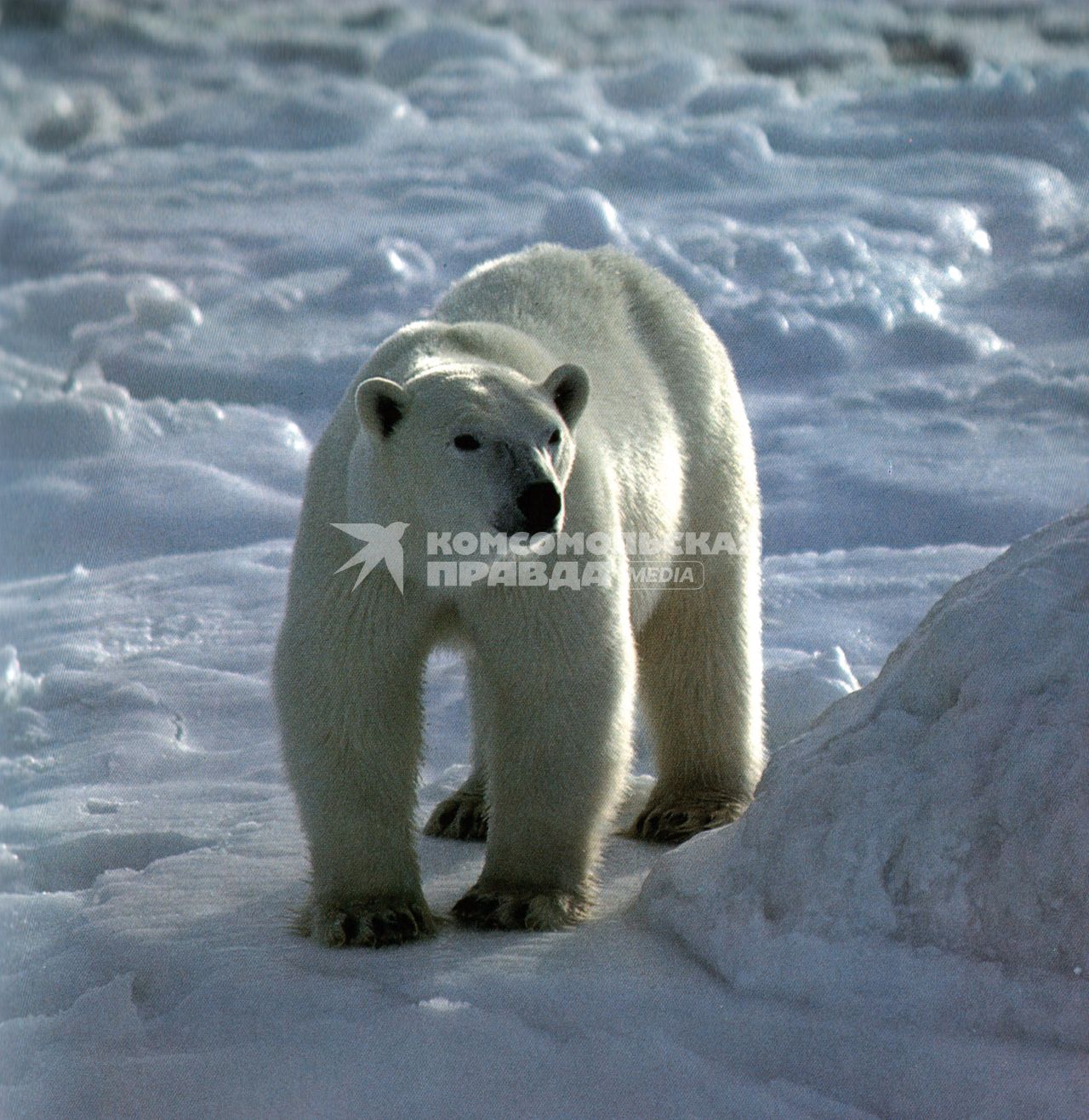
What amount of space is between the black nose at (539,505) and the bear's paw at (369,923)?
844 mm

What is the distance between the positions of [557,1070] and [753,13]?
5.09ft

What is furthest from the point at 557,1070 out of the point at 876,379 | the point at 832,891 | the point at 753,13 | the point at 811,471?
the point at 876,379

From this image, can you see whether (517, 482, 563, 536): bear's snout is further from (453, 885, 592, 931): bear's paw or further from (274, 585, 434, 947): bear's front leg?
(453, 885, 592, 931): bear's paw

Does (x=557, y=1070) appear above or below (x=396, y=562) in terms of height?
below

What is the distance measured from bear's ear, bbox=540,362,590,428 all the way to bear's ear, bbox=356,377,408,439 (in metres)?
0.29

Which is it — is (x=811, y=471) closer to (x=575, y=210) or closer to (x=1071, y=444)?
(x=1071, y=444)

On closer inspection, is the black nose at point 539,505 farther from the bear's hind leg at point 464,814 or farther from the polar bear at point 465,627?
the bear's hind leg at point 464,814

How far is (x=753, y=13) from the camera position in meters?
1.99

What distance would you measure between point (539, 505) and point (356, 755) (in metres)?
0.69

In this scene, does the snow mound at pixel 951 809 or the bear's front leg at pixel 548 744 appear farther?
the bear's front leg at pixel 548 744

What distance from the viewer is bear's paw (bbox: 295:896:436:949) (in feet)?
8.71

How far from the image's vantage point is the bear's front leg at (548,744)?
2.70 meters

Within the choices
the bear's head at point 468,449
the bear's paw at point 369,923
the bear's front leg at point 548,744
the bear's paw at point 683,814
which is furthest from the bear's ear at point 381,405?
the bear's paw at point 683,814

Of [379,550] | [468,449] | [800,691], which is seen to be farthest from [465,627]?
[800,691]
